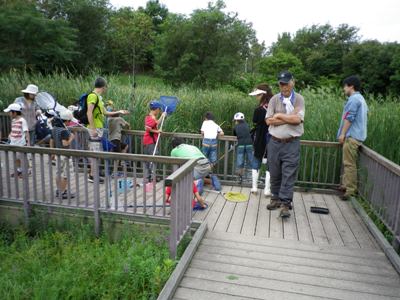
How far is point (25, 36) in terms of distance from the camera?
53.9 ft

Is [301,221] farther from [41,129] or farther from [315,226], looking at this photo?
[41,129]

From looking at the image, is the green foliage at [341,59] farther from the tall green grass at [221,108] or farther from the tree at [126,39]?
the tall green grass at [221,108]

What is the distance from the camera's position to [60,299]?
3.26m

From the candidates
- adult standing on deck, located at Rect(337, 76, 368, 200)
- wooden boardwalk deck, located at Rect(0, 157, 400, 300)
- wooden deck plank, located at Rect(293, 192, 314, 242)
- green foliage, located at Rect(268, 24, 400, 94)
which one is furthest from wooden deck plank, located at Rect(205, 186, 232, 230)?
green foliage, located at Rect(268, 24, 400, 94)

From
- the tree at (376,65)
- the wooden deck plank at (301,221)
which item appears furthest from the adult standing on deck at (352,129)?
the tree at (376,65)

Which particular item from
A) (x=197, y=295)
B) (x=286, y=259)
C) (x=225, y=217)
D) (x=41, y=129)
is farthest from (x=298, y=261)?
(x=41, y=129)

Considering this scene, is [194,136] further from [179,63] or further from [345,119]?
[179,63]

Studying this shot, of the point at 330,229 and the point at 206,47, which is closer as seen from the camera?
the point at 330,229

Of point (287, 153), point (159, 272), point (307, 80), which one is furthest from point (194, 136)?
point (307, 80)

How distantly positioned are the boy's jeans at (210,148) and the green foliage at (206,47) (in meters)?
18.4

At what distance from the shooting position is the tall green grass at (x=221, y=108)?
5820mm

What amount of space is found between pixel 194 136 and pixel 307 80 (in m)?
31.6

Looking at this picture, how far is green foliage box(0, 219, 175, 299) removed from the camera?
10.6 feet

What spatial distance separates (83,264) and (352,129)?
4091 mm
